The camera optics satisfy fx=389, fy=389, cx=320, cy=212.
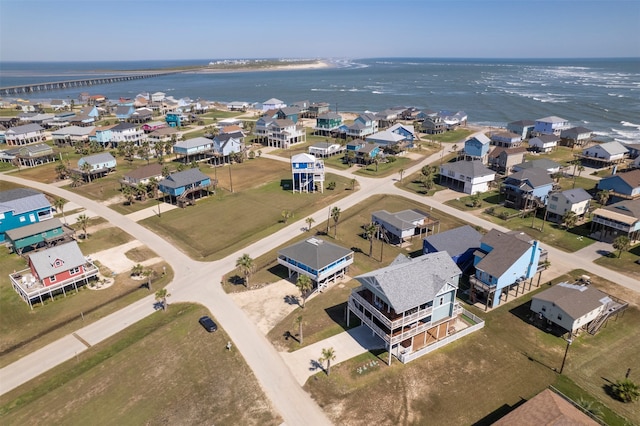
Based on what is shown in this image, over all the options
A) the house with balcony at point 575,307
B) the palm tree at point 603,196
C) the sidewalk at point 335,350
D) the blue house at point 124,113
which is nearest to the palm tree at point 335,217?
the sidewalk at point 335,350

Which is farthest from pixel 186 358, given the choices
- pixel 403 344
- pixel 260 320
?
pixel 403 344

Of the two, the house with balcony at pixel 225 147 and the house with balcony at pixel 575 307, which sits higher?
the house with balcony at pixel 225 147

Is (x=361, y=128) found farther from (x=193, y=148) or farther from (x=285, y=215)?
(x=285, y=215)

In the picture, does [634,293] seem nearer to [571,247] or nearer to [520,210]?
[571,247]

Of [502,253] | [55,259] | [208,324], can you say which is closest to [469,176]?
[502,253]

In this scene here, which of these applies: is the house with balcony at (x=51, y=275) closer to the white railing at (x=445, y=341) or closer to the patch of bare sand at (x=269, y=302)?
the patch of bare sand at (x=269, y=302)

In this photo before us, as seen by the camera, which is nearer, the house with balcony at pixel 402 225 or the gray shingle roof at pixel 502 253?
the gray shingle roof at pixel 502 253
